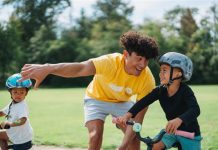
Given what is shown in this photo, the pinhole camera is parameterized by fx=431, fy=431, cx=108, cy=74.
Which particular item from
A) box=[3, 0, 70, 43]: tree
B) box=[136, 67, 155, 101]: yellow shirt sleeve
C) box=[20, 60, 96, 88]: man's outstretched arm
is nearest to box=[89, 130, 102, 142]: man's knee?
box=[136, 67, 155, 101]: yellow shirt sleeve

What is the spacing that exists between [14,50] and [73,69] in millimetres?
46666

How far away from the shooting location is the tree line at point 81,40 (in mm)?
50312

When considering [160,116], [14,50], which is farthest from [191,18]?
[160,116]

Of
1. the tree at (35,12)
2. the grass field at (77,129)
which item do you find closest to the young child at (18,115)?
the grass field at (77,129)

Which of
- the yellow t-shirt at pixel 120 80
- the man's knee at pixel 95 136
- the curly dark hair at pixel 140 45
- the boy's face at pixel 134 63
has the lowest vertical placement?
the man's knee at pixel 95 136

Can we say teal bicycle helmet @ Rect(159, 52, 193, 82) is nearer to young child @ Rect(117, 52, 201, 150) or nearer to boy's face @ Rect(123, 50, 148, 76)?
young child @ Rect(117, 52, 201, 150)

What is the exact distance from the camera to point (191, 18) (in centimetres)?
6781

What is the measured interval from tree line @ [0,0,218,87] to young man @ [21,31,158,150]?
120 feet

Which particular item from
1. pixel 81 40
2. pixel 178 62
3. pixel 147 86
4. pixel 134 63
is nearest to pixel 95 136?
pixel 147 86

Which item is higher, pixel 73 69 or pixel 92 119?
pixel 73 69

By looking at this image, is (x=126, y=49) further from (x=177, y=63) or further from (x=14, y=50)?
(x=14, y=50)

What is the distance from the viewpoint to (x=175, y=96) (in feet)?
16.7

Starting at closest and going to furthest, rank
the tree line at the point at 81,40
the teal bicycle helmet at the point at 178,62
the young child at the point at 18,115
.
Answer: the teal bicycle helmet at the point at 178,62 → the young child at the point at 18,115 → the tree line at the point at 81,40

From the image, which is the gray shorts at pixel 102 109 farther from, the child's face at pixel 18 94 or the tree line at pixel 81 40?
the tree line at pixel 81 40
